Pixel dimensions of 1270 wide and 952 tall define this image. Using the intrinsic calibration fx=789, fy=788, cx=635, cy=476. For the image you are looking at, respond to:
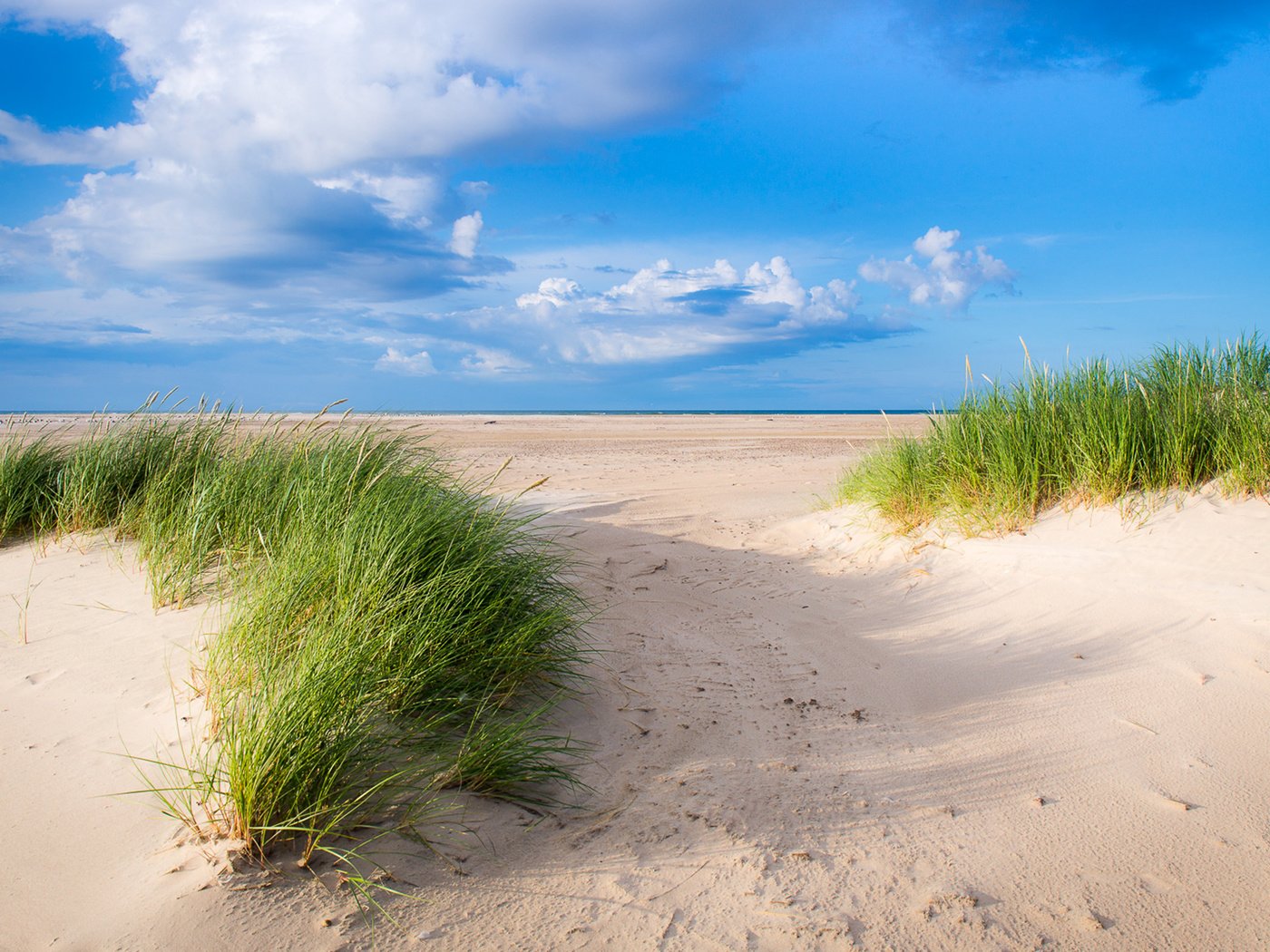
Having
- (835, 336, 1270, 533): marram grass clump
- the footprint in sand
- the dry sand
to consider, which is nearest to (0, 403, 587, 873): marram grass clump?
the dry sand

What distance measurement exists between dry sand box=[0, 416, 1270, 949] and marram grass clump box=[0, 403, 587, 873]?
174 mm

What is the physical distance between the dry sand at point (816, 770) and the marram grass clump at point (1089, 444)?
0.33 m

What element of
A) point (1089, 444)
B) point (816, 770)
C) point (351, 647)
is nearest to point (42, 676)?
point (351, 647)

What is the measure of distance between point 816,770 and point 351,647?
6.17 ft

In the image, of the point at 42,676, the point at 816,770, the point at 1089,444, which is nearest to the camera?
the point at 816,770

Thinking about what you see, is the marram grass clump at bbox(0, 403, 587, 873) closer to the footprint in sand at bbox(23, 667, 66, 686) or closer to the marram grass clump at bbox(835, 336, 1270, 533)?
the footprint in sand at bbox(23, 667, 66, 686)

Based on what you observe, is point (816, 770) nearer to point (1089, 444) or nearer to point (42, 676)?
point (42, 676)

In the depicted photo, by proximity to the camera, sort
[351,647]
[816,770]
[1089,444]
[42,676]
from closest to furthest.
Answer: [351,647]
[816,770]
[42,676]
[1089,444]

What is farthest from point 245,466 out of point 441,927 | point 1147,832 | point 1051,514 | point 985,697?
point 1051,514

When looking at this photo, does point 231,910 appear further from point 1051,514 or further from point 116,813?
point 1051,514

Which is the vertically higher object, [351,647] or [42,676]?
[351,647]

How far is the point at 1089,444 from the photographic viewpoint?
6.05 meters

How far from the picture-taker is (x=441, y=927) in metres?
2.22

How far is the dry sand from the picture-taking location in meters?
2.26
